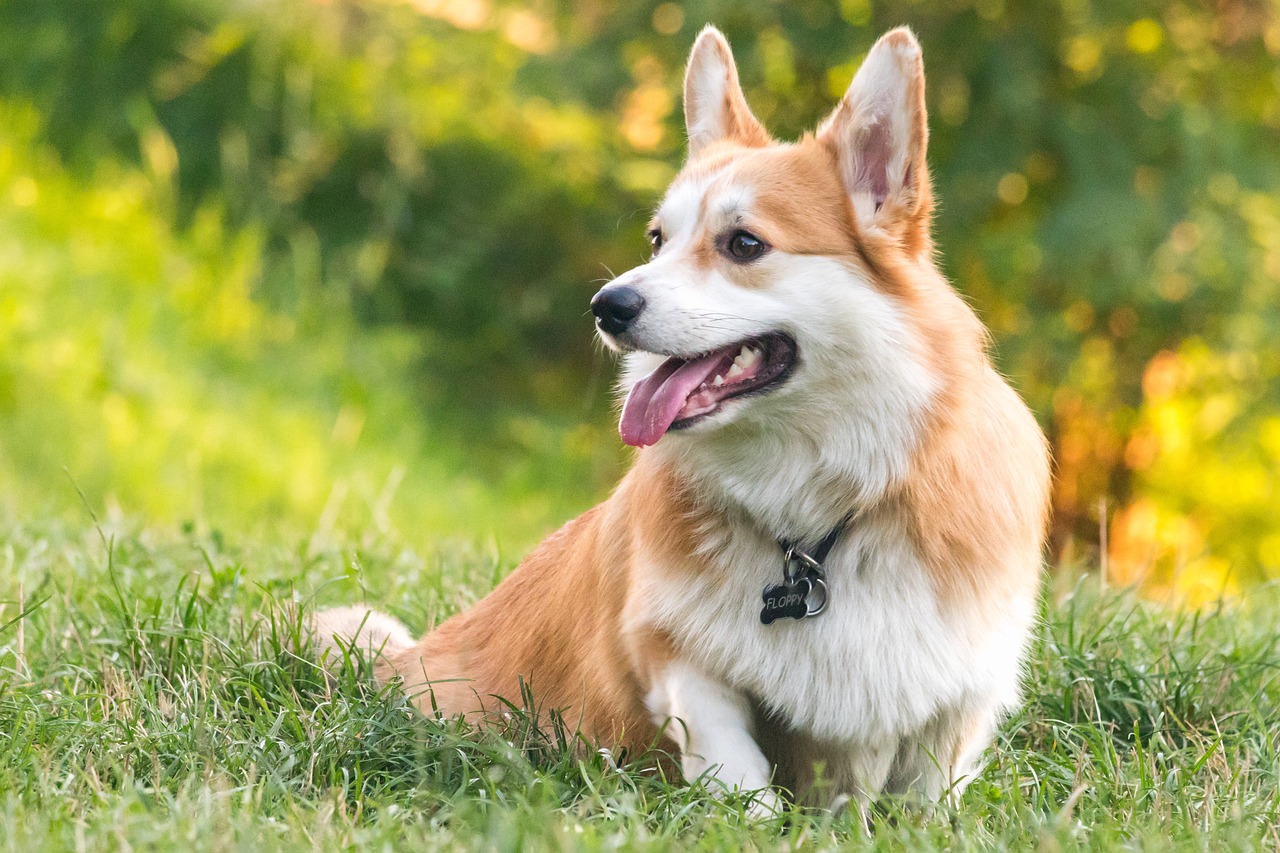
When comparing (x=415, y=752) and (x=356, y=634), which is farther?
(x=356, y=634)

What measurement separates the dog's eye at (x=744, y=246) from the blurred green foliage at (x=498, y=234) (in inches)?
139

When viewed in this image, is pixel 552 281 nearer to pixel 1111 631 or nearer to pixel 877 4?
pixel 877 4

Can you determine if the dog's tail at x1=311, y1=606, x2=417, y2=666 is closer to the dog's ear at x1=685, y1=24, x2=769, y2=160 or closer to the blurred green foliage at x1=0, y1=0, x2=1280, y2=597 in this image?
the dog's ear at x1=685, y1=24, x2=769, y2=160

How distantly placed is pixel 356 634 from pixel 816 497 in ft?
3.84

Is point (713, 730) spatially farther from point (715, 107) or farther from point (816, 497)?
point (715, 107)

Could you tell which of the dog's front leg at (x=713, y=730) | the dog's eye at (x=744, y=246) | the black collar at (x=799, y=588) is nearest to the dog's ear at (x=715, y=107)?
the dog's eye at (x=744, y=246)

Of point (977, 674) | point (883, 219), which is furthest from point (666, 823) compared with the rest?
point (883, 219)

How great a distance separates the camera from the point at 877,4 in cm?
758

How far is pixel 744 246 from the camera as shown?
3119 mm

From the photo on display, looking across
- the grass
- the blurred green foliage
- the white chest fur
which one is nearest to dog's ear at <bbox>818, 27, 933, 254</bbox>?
the white chest fur

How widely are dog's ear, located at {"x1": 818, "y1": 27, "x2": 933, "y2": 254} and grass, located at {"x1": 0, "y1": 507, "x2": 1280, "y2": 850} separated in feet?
4.01

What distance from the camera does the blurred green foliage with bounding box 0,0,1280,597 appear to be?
738cm

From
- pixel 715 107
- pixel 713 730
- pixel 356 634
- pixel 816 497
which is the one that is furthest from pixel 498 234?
pixel 713 730

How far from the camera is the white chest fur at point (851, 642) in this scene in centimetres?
284
